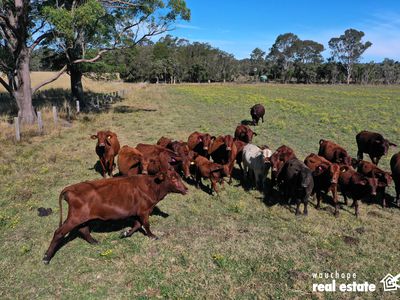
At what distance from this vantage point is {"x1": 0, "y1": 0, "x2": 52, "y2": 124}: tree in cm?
1614

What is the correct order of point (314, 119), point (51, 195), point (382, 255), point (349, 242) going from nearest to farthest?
point (382, 255)
point (349, 242)
point (51, 195)
point (314, 119)

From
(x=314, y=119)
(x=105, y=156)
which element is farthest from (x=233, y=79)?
(x=105, y=156)

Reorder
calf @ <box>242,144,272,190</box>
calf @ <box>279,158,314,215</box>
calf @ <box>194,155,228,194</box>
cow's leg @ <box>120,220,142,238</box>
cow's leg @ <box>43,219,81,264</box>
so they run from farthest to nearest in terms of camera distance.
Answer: calf @ <box>242,144,272,190</box>
calf @ <box>194,155,228,194</box>
calf @ <box>279,158,314,215</box>
cow's leg @ <box>120,220,142,238</box>
cow's leg @ <box>43,219,81,264</box>

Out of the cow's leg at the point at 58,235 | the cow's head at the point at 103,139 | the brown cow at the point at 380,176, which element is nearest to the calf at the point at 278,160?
the brown cow at the point at 380,176

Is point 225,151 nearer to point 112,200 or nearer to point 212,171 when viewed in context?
point 212,171

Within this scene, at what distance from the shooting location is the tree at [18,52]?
16141 mm

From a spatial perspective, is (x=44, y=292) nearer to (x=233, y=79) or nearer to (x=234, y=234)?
(x=234, y=234)

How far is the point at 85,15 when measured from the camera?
1630 centimetres

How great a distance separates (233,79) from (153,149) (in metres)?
96.0

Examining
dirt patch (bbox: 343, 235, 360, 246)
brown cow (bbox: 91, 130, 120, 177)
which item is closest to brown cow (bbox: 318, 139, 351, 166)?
dirt patch (bbox: 343, 235, 360, 246)

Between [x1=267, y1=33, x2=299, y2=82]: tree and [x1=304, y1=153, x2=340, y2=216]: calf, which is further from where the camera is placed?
[x1=267, y1=33, x2=299, y2=82]: tree

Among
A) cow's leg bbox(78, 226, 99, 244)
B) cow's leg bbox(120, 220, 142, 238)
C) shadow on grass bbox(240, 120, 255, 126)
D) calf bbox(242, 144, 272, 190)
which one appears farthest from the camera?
shadow on grass bbox(240, 120, 255, 126)

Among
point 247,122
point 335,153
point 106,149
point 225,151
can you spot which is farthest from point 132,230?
point 247,122

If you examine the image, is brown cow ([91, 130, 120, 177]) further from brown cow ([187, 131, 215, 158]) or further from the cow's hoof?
the cow's hoof
